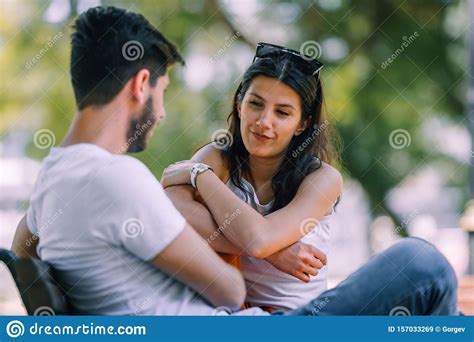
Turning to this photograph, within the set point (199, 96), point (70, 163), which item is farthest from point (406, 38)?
point (70, 163)

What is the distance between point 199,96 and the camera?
2.44 metres

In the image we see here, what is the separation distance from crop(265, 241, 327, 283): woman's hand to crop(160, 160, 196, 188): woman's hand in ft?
1.17

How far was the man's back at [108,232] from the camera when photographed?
176 cm

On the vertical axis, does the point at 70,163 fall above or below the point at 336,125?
below

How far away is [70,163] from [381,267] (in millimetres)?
906

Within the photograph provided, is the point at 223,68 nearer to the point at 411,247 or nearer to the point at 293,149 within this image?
the point at 293,149

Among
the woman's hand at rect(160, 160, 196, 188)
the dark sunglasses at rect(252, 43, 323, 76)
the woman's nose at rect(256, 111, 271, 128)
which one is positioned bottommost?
the woman's hand at rect(160, 160, 196, 188)
